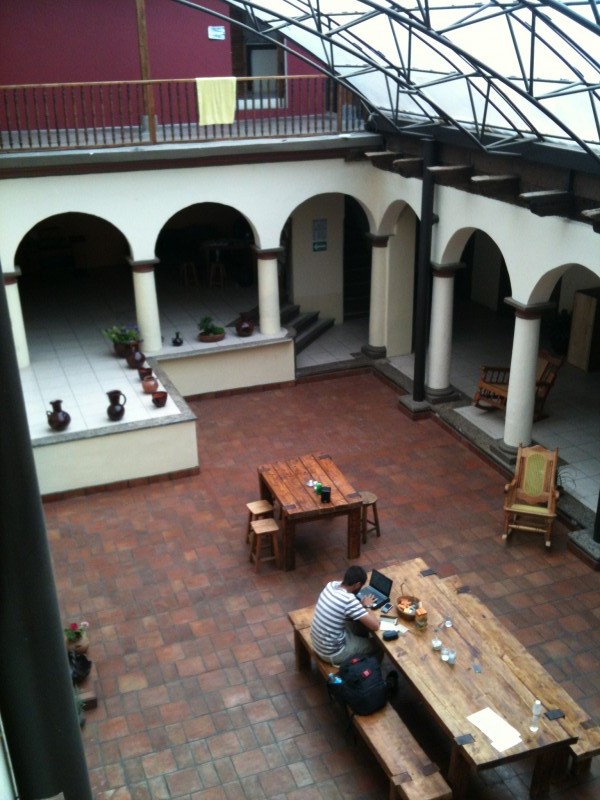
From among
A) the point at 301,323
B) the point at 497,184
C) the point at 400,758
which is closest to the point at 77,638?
the point at 400,758

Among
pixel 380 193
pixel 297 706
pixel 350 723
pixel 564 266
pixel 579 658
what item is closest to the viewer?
pixel 350 723

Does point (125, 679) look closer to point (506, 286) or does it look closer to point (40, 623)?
point (40, 623)

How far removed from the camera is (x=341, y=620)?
302 inches

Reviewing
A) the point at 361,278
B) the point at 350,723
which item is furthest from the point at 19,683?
Result: the point at 361,278

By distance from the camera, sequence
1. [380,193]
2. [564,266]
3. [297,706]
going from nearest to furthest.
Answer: [297,706] < [564,266] < [380,193]

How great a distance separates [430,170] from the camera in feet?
39.8

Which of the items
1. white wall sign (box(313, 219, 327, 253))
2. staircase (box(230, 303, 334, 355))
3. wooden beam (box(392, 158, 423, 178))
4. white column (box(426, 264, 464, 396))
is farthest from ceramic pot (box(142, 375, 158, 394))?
white wall sign (box(313, 219, 327, 253))

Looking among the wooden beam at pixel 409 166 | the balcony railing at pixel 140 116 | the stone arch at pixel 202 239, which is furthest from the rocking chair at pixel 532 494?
the stone arch at pixel 202 239

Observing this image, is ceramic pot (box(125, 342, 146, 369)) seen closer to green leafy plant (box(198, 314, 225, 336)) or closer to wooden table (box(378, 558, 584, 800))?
green leafy plant (box(198, 314, 225, 336))

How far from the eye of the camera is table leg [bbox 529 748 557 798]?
6.89m

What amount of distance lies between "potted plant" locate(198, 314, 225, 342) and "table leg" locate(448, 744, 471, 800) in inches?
375

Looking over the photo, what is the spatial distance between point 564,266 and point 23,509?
969 cm

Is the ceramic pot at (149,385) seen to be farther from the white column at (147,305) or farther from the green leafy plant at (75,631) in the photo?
the green leafy plant at (75,631)

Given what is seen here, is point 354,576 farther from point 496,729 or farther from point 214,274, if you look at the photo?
point 214,274
